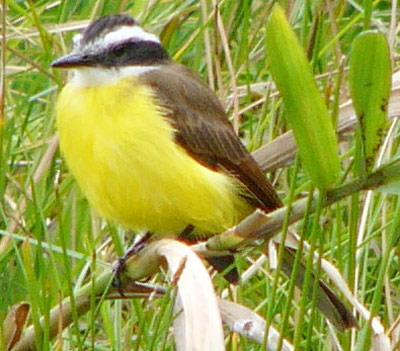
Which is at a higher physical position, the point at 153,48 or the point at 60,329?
the point at 153,48

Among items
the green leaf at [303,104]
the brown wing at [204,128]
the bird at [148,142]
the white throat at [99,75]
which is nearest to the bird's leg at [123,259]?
the bird at [148,142]

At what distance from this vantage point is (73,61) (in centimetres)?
239

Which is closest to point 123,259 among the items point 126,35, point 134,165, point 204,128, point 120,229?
point 134,165

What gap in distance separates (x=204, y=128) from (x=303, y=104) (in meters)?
1.44

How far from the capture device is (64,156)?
240cm

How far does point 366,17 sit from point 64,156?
1.14 m

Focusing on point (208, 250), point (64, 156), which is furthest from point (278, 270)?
point (64, 156)

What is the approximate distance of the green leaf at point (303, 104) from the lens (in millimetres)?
1071

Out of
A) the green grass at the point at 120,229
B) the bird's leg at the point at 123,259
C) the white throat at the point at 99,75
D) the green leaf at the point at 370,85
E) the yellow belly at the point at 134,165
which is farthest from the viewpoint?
the white throat at the point at 99,75

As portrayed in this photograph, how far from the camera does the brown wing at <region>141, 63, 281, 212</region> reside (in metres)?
2.47

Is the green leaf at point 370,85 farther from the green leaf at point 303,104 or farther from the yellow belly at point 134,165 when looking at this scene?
the yellow belly at point 134,165

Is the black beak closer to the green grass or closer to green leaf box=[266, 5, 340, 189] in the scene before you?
the green grass

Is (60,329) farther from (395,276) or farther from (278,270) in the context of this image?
(395,276)

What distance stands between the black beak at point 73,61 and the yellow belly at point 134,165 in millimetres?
67
